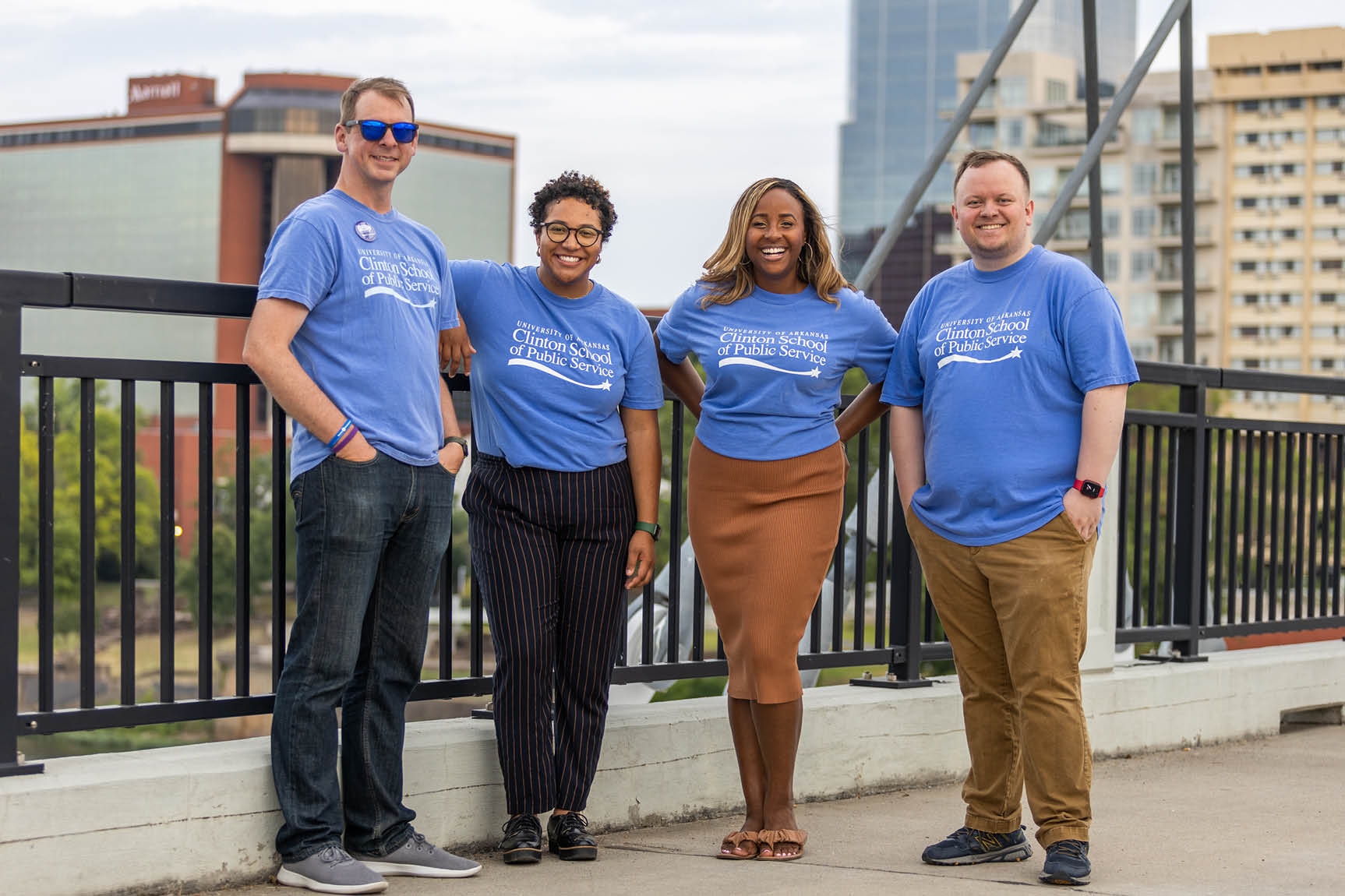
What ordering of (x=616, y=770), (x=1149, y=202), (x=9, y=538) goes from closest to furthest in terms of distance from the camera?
1. (x=9, y=538)
2. (x=616, y=770)
3. (x=1149, y=202)

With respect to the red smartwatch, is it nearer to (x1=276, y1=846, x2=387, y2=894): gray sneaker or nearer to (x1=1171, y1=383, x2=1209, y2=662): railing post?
(x1=276, y1=846, x2=387, y2=894): gray sneaker

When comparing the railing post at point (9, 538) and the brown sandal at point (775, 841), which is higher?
the railing post at point (9, 538)

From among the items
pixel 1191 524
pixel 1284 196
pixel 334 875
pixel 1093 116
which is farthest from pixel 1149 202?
pixel 334 875

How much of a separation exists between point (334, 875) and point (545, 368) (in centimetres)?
142

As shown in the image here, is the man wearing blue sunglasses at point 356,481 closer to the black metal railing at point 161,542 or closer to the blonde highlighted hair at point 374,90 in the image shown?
the blonde highlighted hair at point 374,90

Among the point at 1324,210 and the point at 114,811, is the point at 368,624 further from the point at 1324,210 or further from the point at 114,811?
the point at 1324,210

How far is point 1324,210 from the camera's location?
120 metres

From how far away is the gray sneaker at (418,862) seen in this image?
4281 millimetres

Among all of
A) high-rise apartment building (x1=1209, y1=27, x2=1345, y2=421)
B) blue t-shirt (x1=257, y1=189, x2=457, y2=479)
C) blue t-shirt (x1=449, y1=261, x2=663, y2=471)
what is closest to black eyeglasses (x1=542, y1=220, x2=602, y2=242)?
blue t-shirt (x1=449, y1=261, x2=663, y2=471)

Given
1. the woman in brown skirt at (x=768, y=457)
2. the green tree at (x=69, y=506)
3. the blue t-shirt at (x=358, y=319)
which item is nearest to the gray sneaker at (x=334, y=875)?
the blue t-shirt at (x=358, y=319)

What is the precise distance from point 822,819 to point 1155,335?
118 m

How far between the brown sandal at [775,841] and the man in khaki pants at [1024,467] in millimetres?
411

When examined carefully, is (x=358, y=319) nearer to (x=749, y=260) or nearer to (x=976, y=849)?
(x=749, y=260)

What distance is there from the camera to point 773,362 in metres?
4.57
